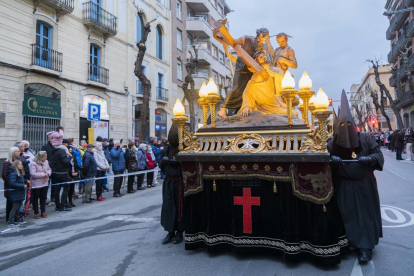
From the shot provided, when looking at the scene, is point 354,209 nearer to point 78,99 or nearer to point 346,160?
point 346,160

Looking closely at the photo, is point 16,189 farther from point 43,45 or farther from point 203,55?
point 203,55

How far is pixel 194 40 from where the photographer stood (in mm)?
29500

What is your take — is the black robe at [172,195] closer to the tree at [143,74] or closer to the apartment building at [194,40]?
the tree at [143,74]

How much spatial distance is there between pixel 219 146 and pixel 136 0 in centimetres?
2020

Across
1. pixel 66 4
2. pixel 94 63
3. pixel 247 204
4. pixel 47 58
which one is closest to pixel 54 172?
pixel 247 204

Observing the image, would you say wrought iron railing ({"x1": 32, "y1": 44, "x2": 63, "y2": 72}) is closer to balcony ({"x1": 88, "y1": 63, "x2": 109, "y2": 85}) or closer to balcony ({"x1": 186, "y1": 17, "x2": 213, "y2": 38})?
balcony ({"x1": 88, "y1": 63, "x2": 109, "y2": 85})

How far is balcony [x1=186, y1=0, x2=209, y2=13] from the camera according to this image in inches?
1164

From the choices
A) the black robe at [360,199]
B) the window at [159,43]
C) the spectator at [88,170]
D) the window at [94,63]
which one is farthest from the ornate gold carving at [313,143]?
the window at [159,43]

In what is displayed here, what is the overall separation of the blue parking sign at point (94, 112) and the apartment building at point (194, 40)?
10209 mm

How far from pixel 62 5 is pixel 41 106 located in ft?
16.9

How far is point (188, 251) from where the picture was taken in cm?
407

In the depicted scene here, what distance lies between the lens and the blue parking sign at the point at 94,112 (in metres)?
16.2

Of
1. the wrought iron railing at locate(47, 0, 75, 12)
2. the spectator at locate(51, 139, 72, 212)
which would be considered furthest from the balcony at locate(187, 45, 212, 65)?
the spectator at locate(51, 139, 72, 212)

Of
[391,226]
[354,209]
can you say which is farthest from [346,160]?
[391,226]
